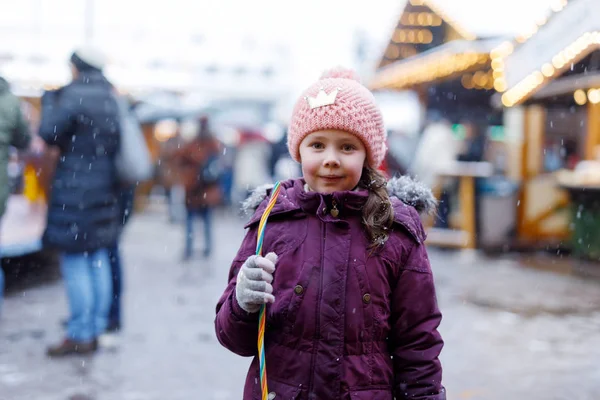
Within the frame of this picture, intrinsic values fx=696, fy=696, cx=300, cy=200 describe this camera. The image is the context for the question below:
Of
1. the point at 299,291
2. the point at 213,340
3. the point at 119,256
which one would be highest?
the point at 299,291

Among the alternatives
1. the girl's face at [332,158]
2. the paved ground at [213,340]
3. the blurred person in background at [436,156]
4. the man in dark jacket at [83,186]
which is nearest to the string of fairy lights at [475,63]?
the blurred person in background at [436,156]

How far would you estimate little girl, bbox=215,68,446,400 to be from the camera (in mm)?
1911

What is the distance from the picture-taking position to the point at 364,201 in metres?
2.01

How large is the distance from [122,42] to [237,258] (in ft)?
144

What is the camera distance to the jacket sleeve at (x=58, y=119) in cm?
471

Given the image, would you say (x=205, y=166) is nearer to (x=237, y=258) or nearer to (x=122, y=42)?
(x=237, y=258)

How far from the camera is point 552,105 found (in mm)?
10734

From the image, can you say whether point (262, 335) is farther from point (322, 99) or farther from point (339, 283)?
point (322, 99)

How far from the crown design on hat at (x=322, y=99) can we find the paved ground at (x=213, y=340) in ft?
8.63

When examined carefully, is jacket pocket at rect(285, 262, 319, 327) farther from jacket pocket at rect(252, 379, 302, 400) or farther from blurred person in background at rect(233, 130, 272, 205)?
blurred person in background at rect(233, 130, 272, 205)

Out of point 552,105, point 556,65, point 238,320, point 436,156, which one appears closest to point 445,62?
point 436,156

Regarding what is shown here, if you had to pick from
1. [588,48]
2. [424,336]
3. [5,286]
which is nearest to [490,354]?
[588,48]

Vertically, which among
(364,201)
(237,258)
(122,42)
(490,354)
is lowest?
(490,354)

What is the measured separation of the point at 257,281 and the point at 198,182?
788 centimetres
